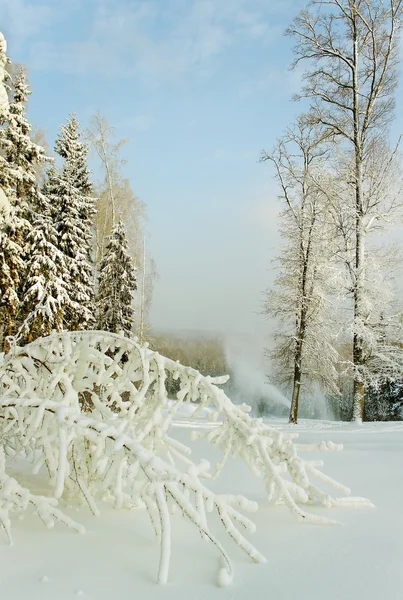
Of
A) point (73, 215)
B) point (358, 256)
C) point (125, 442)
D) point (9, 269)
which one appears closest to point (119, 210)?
point (73, 215)

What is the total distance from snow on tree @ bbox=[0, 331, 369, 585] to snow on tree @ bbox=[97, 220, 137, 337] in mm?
14987

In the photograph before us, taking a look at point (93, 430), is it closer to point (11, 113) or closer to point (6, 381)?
point (6, 381)

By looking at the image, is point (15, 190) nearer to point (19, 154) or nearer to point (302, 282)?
point (19, 154)

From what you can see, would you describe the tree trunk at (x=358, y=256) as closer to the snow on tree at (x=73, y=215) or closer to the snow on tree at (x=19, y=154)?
the snow on tree at (x=73, y=215)

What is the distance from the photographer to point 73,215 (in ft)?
52.0

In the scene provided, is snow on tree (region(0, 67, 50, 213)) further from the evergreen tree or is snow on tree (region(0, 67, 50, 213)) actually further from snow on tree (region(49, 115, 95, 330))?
snow on tree (region(49, 115, 95, 330))

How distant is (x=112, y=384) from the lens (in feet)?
7.28

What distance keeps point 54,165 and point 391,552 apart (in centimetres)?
1747

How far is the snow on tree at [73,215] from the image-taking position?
15.4 metres

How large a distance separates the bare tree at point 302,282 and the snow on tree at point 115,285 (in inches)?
270

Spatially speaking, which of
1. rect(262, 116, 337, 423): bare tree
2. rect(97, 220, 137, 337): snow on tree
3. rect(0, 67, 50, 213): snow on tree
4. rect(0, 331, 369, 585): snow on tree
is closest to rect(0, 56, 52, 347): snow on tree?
rect(0, 67, 50, 213): snow on tree

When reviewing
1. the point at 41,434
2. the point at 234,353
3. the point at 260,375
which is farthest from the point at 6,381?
the point at 234,353

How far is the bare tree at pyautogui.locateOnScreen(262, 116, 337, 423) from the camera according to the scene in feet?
42.9

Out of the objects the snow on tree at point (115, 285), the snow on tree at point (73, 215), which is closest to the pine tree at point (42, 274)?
the snow on tree at point (73, 215)
